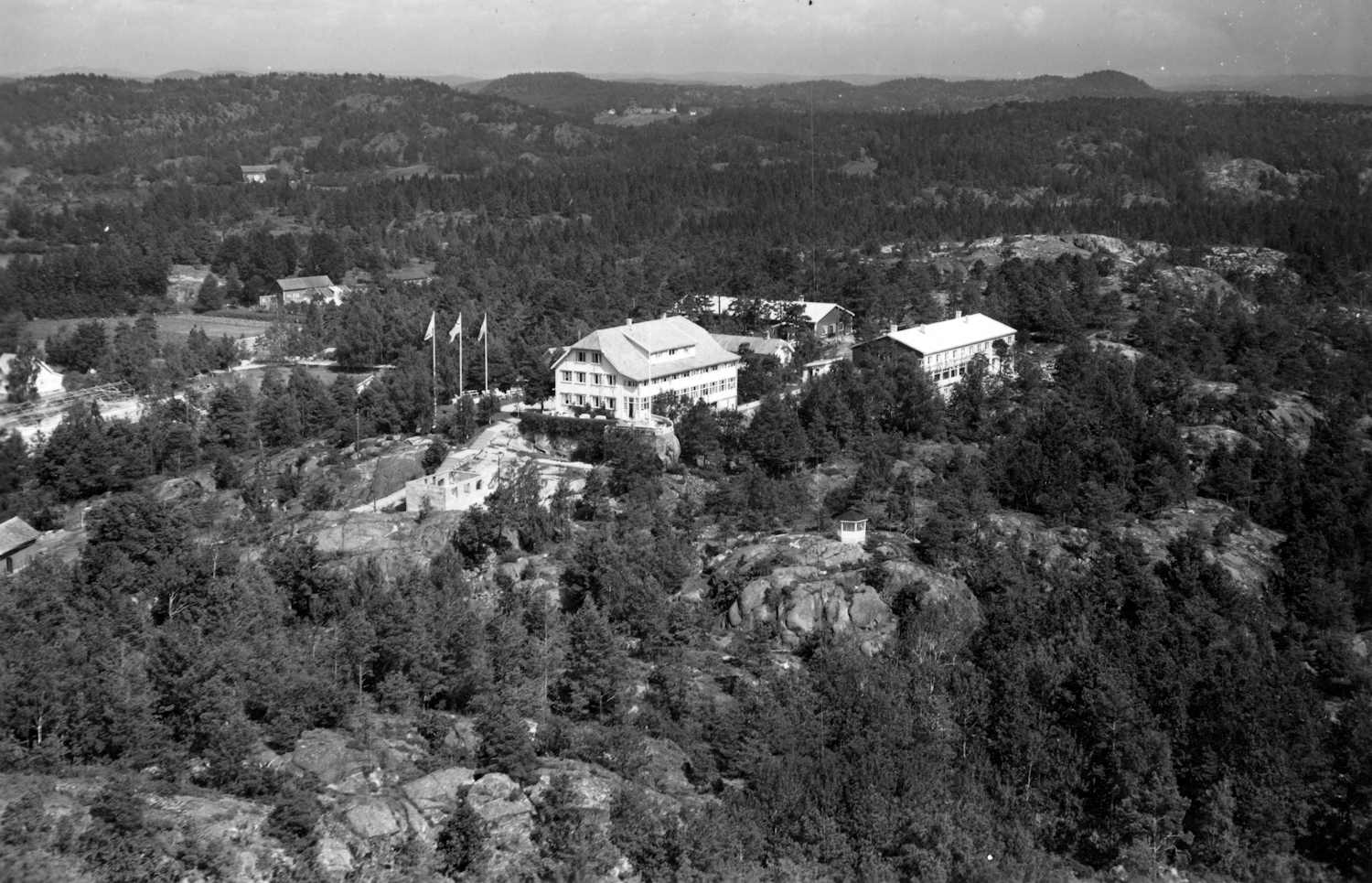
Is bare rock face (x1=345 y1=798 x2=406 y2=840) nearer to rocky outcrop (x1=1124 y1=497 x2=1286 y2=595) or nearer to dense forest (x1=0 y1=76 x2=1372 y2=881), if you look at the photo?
dense forest (x1=0 y1=76 x2=1372 y2=881)

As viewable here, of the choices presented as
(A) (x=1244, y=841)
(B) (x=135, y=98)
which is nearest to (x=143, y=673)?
(A) (x=1244, y=841)

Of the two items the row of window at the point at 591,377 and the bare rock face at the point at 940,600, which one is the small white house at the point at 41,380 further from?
the bare rock face at the point at 940,600

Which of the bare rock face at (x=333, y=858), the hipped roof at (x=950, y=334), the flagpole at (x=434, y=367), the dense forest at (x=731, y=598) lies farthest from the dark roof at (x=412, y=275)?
the bare rock face at (x=333, y=858)

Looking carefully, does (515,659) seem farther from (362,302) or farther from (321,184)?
(321,184)

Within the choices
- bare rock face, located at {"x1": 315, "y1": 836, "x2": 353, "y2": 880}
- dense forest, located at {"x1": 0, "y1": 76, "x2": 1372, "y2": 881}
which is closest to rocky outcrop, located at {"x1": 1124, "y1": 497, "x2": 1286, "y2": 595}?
dense forest, located at {"x1": 0, "y1": 76, "x2": 1372, "y2": 881}

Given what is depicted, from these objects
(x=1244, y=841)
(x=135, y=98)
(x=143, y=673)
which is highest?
(x=135, y=98)
